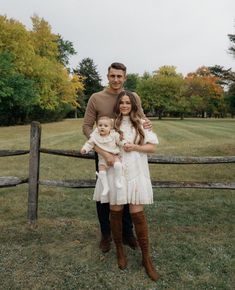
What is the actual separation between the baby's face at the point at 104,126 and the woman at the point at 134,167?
0.36ft

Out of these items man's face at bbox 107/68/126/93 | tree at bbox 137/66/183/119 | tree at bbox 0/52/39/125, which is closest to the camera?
man's face at bbox 107/68/126/93

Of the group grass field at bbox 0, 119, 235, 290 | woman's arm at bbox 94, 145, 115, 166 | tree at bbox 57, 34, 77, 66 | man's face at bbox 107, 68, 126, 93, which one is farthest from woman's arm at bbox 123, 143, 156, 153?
tree at bbox 57, 34, 77, 66

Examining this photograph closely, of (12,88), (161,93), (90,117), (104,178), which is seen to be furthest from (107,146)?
(161,93)

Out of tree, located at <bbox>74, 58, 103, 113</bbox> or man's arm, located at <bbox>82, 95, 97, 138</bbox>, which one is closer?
man's arm, located at <bbox>82, 95, 97, 138</bbox>

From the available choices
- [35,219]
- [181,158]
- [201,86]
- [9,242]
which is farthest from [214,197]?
[201,86]

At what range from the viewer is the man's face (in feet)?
13.9

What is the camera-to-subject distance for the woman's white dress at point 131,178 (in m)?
3.88

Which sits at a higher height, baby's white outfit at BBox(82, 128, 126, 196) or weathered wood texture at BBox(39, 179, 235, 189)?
baby's white outfit at BBox(82, 128, 126, 196)

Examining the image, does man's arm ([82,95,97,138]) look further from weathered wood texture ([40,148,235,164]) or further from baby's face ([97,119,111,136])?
weathered wood texture ([40,148,235,164])

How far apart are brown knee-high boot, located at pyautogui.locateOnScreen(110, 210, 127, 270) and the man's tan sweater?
1080mm

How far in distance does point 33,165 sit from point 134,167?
2.22 metres

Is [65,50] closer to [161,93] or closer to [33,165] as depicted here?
[161,93]

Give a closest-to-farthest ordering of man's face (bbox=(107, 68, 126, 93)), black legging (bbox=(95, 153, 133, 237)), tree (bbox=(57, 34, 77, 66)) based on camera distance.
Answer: man's face (bbox=(107, 68, 126, 93)) < black legging (bbox=(95, 153, 133, 237)) < tree (bbox=(57, 34, 77, 66))

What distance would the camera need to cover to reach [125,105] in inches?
156
